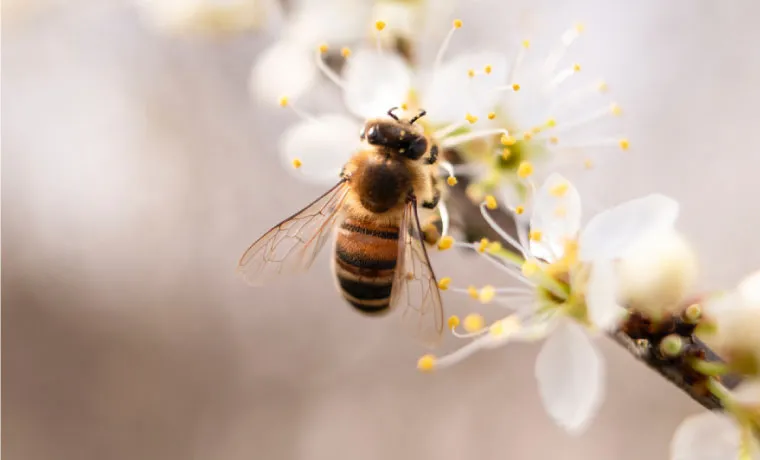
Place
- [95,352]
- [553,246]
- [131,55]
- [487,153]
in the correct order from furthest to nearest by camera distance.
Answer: [131,55], [95,352], [487,153], [553,246]

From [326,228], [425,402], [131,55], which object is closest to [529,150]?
[326,228]

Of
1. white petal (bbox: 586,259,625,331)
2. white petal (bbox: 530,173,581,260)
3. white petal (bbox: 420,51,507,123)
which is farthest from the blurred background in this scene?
white petal (bbox: 586,259,625,331)

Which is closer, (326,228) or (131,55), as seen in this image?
(326,228)

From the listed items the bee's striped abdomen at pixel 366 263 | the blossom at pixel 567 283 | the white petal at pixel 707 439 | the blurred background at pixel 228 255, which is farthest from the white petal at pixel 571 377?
the blurred background at pixel 228 255

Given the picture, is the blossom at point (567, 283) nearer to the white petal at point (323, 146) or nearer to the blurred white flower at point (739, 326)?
the blurred white flower at point (739, 326)

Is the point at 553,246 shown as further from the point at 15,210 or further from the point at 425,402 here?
the point at 15,210

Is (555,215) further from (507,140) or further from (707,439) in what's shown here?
(707,439)

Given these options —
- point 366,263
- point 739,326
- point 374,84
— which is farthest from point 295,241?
point 739,326
